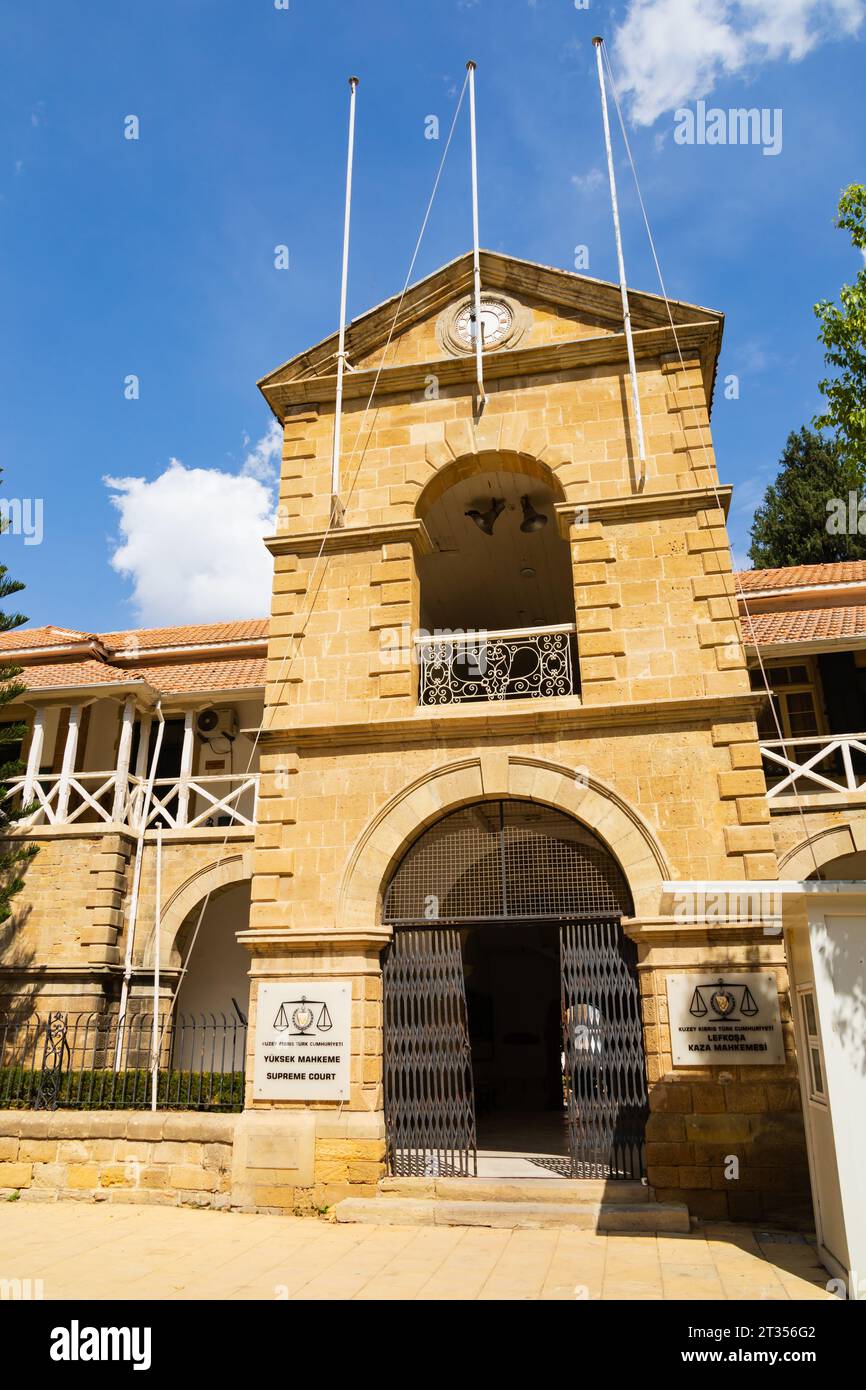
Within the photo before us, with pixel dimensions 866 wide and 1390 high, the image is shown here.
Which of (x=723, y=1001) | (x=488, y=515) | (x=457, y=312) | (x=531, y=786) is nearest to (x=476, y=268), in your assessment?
Answer: (x=457, y=312)

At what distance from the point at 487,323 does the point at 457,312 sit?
1.41 ft

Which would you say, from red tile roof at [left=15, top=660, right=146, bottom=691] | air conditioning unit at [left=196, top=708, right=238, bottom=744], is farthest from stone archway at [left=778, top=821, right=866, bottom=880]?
red tile roof at [left=15, top=660, right=146, bottom=691]

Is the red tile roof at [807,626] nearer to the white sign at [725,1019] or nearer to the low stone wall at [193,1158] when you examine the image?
the white sign at [725,1019]

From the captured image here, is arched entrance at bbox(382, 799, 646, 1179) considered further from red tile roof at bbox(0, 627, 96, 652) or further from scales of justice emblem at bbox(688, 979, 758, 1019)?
red tile roof at bbox(0, 627, 96, 652)

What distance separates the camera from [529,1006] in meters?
16.0

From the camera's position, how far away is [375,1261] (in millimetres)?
6461

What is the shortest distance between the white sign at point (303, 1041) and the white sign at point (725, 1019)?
3037 mm

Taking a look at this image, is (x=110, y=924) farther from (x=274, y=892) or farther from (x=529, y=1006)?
(x=529, y=1006)

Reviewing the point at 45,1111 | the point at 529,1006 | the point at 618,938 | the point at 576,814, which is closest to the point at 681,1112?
the point at 618,938

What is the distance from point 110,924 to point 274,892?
568 centimetres

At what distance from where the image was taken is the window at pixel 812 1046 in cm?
612

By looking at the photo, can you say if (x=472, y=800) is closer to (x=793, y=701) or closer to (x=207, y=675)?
(x=793, y=701)

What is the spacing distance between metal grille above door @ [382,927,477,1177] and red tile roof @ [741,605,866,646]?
7006 mm

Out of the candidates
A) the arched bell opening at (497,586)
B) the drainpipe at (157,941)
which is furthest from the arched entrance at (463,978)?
the drainpipe at (157,941)
